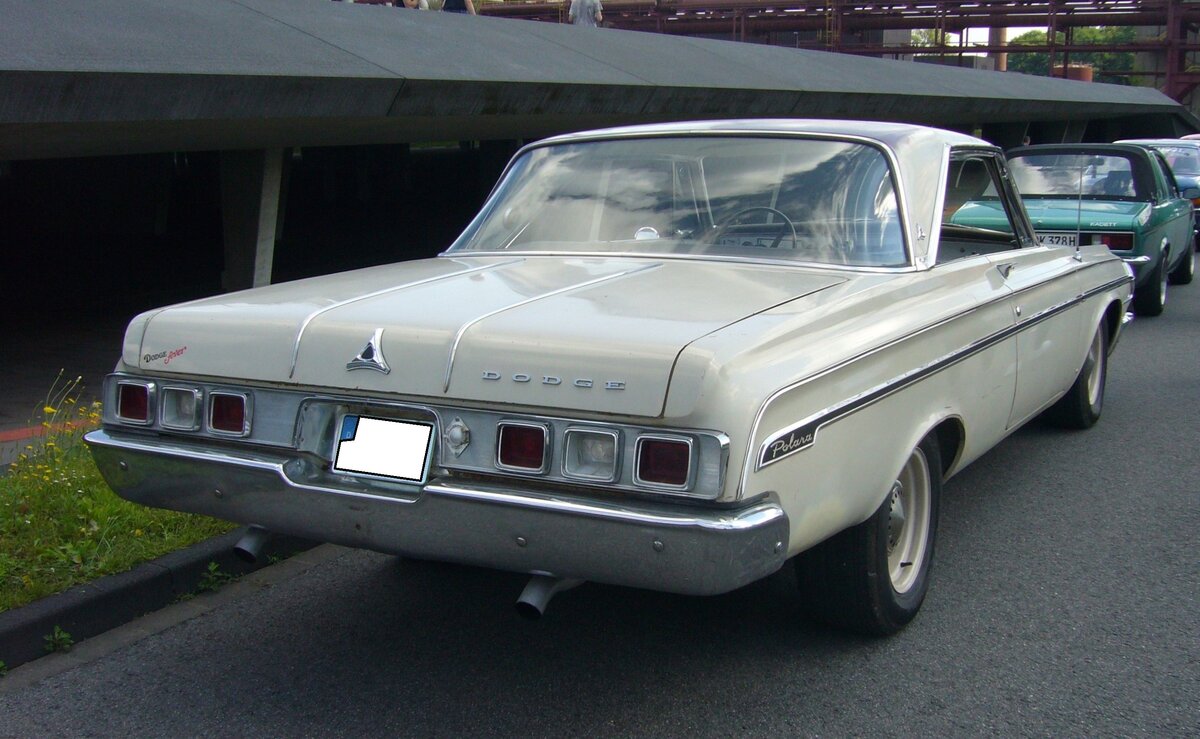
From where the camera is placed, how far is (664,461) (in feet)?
9.03

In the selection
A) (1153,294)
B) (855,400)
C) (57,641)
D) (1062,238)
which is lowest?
(57,641)

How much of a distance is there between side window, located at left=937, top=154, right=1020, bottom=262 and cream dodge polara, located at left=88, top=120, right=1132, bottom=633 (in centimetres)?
22

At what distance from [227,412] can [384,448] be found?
0.53 m

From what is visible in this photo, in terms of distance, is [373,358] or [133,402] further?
[133,402]

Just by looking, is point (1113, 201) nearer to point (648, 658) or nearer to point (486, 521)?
point (648, 658)

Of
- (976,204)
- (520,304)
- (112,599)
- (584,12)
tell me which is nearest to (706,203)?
(520,304)

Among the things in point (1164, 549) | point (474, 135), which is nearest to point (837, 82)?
point (474, 135)

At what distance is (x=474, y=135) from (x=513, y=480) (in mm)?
9248

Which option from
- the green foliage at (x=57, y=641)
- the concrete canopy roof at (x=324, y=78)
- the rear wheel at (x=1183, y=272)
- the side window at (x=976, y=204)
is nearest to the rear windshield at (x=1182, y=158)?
the rear wheel at (x=1183, y=272)

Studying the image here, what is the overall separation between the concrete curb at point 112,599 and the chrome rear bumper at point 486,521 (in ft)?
2.20

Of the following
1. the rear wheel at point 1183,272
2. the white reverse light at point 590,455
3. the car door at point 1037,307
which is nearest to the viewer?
the white reverse light at point 590,455

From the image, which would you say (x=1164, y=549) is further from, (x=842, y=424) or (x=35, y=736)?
(x=35, y=736)

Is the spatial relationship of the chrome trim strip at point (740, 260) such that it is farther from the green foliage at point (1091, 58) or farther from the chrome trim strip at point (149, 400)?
the green foliage at point (1091, 58)

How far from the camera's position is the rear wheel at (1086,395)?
6254mm
